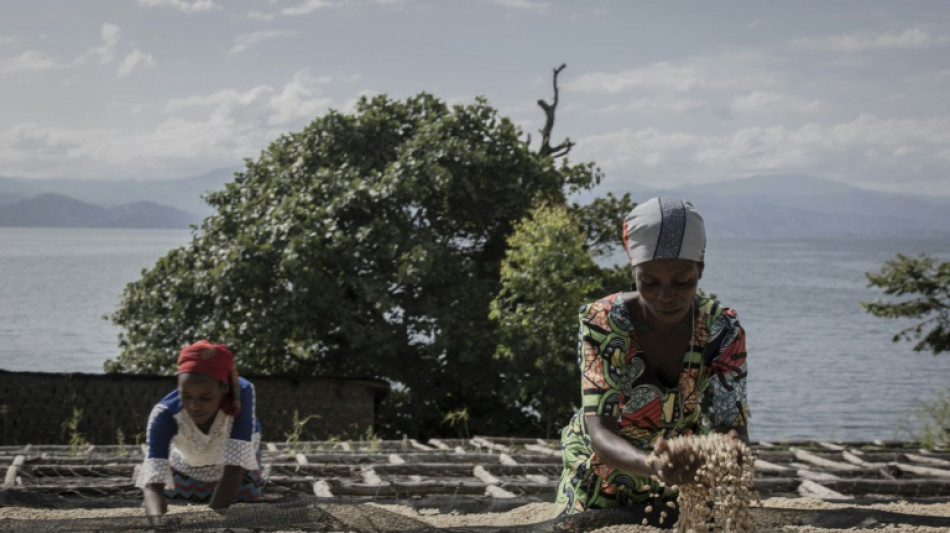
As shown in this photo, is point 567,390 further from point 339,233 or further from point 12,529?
point 12,529

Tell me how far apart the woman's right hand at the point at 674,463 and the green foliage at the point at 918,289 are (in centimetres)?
1326

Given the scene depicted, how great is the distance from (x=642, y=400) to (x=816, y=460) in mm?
3977

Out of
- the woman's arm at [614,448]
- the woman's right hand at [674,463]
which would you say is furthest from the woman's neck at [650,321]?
the woman's right hand at [674,463]

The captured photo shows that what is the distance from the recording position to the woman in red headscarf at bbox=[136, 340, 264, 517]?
4375 mm

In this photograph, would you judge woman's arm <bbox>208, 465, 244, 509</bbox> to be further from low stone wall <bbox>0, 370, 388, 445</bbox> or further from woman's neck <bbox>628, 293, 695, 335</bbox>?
low stone wall <bbox>0, 370, 388, 445</bbox>

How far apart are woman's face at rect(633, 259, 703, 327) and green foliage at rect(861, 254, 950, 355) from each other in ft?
42.8

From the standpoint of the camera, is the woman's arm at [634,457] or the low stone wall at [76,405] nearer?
the woman's arm at [634,457]

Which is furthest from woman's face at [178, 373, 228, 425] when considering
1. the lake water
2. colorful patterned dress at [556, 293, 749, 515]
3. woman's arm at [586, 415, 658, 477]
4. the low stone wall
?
the lake water

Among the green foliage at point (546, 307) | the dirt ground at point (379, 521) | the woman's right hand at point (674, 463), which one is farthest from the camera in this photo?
the green foliage at point (546, 307)

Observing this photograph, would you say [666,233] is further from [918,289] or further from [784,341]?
[784,341]

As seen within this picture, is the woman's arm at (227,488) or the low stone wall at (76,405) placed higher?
the woman's arm at (227,488)

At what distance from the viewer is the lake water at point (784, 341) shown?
34.7 metres

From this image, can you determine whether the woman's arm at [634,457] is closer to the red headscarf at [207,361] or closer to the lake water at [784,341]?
the red headscarf at [207,361]

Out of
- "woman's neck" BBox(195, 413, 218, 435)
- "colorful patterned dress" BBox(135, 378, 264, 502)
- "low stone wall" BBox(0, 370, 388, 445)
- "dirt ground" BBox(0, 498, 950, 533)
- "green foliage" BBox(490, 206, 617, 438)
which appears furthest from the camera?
"green foliage" BBox(490, 206, 617, 438)
